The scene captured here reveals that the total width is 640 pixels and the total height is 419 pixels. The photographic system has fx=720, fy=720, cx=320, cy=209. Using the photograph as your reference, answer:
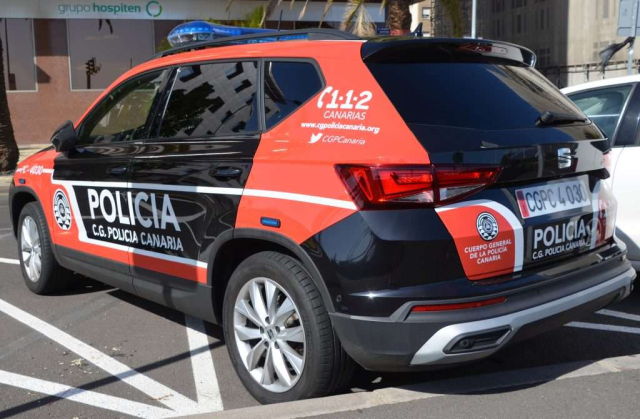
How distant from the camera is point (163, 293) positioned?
13.9ft

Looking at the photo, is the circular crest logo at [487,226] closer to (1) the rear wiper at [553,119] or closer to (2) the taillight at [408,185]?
(2) the taillight at [408,185]

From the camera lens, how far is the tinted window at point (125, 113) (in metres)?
4.57

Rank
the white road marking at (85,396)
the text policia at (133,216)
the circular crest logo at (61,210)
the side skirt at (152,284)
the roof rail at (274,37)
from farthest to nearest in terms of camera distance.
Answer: the circular crest logo at (61,210), the text policia at (133,216), the side skirt at (152,284), the roof rail at (274,37), the white road marking at (85,396)

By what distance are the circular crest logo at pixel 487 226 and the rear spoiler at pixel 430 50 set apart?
33.6 inches

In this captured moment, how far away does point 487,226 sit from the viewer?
3.10 metres

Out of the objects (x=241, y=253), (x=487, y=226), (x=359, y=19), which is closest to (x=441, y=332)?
(x=487, y=226)

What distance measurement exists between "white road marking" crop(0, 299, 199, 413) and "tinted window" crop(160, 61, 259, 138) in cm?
140

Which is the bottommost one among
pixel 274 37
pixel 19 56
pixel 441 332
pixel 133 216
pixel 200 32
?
pixel 441 332

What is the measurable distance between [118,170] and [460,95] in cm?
223

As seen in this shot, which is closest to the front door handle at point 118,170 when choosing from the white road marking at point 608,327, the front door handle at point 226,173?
the front door handle at point 226,173

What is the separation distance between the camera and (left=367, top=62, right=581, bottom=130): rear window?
10.6 ft

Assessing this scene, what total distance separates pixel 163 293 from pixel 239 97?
125 centimetres

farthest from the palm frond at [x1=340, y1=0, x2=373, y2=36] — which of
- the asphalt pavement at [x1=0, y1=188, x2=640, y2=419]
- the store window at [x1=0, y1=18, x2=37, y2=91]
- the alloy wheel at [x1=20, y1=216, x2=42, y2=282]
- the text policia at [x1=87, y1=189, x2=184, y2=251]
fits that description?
the text policia at [x1=87, y1=189, x2=184, y2=251]

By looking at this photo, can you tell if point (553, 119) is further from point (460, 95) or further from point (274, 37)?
point (274, 37)
